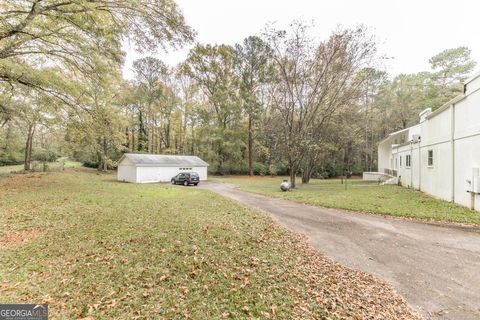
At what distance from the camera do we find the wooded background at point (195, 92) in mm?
9164

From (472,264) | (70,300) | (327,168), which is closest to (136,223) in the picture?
(70,300)

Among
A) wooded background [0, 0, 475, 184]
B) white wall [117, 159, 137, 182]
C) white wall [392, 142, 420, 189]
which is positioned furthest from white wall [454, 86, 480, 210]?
white wall [117, 159, 137, 182]

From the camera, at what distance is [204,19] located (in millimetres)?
10688

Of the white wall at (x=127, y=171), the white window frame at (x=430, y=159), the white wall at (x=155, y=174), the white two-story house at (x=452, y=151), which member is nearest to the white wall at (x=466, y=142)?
the white two-story house at (x=452, y=151)

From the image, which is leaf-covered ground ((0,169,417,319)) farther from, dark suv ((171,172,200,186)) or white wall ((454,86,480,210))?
dark suv ((171,172,200,186))

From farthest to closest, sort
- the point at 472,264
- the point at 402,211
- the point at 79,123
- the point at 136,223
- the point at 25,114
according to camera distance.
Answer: the point at 25,114 → the point at 79,123 → the point at 402,211 → the point at 136,223 → the point at 472,264

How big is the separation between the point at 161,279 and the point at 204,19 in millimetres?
10805

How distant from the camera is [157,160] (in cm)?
2739

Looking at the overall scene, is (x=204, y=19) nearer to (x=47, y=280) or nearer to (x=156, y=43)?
(x=156, y=43)

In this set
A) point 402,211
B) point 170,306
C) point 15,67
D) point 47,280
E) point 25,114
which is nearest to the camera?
point 170,306

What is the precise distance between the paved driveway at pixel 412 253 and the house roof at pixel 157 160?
20.0m

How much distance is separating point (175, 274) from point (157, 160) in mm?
24703

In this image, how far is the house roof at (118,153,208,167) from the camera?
25.8 m

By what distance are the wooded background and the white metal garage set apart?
104 inches
